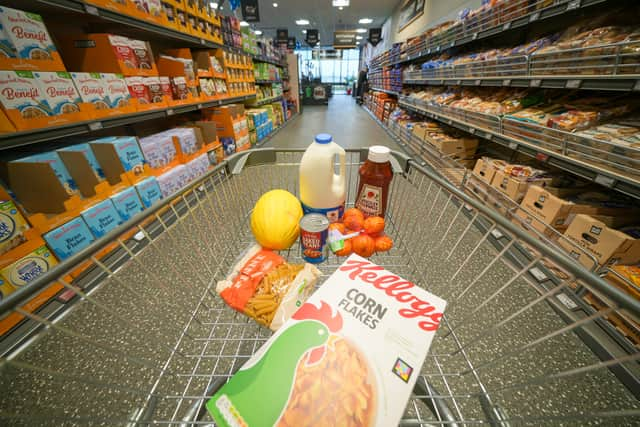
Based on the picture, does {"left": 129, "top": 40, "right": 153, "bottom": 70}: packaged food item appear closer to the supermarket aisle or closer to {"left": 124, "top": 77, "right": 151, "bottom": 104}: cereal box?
{"left": 124, "top": 77, "right": 151, "bottom": 104}: cereal box

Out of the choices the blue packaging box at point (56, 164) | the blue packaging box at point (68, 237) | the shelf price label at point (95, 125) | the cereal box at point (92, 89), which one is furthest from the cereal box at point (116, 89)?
the blue packaging box at point (68, 237)

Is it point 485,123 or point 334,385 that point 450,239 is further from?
point 334,385

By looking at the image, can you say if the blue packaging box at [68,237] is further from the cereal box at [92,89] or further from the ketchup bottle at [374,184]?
the ketchup bottle at [374,184]

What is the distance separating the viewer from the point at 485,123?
1785 millimetres

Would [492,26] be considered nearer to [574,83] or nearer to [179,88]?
[574,83]

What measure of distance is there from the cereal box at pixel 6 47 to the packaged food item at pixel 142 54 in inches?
23.5

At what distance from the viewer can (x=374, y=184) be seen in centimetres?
76

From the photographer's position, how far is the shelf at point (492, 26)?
1207mm

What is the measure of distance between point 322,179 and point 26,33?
52.5 inches

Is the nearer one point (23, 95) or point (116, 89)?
point (23, 95)

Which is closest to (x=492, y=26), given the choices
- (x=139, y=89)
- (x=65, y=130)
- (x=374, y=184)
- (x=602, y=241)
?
(x=602, y=241)

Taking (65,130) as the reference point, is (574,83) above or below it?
above

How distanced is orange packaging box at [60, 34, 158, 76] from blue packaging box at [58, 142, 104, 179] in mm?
479

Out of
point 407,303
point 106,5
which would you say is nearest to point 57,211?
point 106,5
